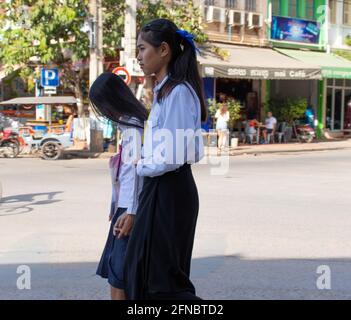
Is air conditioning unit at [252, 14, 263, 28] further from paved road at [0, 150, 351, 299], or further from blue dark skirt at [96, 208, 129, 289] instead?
blue dark skirt at [96, 208, 129, 289]

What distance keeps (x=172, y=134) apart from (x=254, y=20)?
23.6 meters

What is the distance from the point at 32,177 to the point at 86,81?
30.9ft

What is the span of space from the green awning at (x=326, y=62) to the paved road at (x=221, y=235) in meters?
13.1

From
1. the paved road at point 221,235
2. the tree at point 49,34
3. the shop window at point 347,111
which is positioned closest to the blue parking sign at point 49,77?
the tree at point 49,34

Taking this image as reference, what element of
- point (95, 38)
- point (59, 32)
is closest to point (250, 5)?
point (95, 38)

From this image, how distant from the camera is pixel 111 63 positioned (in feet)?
74.6

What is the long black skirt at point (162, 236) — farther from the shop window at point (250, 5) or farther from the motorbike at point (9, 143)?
the shop window at point (250, 5)

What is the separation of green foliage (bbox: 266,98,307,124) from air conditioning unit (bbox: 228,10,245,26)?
3.54 m

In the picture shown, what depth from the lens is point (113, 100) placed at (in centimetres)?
341

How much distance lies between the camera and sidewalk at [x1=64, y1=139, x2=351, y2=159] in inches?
742

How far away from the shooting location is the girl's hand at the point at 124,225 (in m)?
3.30

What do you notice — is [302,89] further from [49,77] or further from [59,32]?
[49,77]

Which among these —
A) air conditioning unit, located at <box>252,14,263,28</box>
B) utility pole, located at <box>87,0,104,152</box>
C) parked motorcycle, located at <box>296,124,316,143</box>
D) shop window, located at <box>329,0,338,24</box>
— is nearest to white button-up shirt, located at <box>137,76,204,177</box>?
utility pole, located at <box>87,0,104,152</box>
